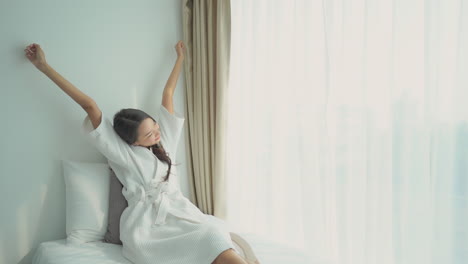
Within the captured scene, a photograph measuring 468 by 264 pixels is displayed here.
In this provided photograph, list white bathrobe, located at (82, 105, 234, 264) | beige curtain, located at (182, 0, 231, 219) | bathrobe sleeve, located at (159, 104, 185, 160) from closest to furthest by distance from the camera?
1. white bathrobe, located at (82, 105, 234, 264)
2. bathrobe sleeve, located at (159, 104, 185, 160)
3. beige curtain, located at (182, 0, 231, 219)

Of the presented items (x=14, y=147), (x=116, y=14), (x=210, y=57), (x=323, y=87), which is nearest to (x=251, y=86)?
(x=210, y=57)

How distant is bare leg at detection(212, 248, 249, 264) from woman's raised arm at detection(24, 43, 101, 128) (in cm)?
94

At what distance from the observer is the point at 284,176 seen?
1.99 metres

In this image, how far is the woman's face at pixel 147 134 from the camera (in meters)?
1.87

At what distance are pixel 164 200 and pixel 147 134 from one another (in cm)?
36

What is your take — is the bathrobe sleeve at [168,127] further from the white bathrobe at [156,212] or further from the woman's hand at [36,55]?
the woman's hand at [36,55]

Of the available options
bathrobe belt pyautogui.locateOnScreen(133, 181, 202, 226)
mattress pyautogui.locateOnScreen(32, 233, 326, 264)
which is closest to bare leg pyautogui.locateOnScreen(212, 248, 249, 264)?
mattress pyautogui.locateOnScreen(32, 233, 326, 264)

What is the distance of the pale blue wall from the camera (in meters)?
1.85

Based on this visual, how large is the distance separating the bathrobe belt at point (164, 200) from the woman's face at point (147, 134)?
22 centimetres

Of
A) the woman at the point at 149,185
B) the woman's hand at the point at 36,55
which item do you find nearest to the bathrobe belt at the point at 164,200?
the woman at the point at 149,185

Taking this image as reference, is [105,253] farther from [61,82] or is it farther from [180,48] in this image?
[180,48]

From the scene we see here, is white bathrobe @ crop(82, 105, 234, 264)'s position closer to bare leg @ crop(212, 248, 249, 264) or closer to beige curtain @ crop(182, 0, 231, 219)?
bare leg @ crop(212, 248, 249, 264)

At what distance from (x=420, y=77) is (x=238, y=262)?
99cm

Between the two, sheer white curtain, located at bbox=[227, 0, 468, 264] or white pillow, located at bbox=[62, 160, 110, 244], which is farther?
white pillow, located at bbox=[62, 160, 110, 244]
